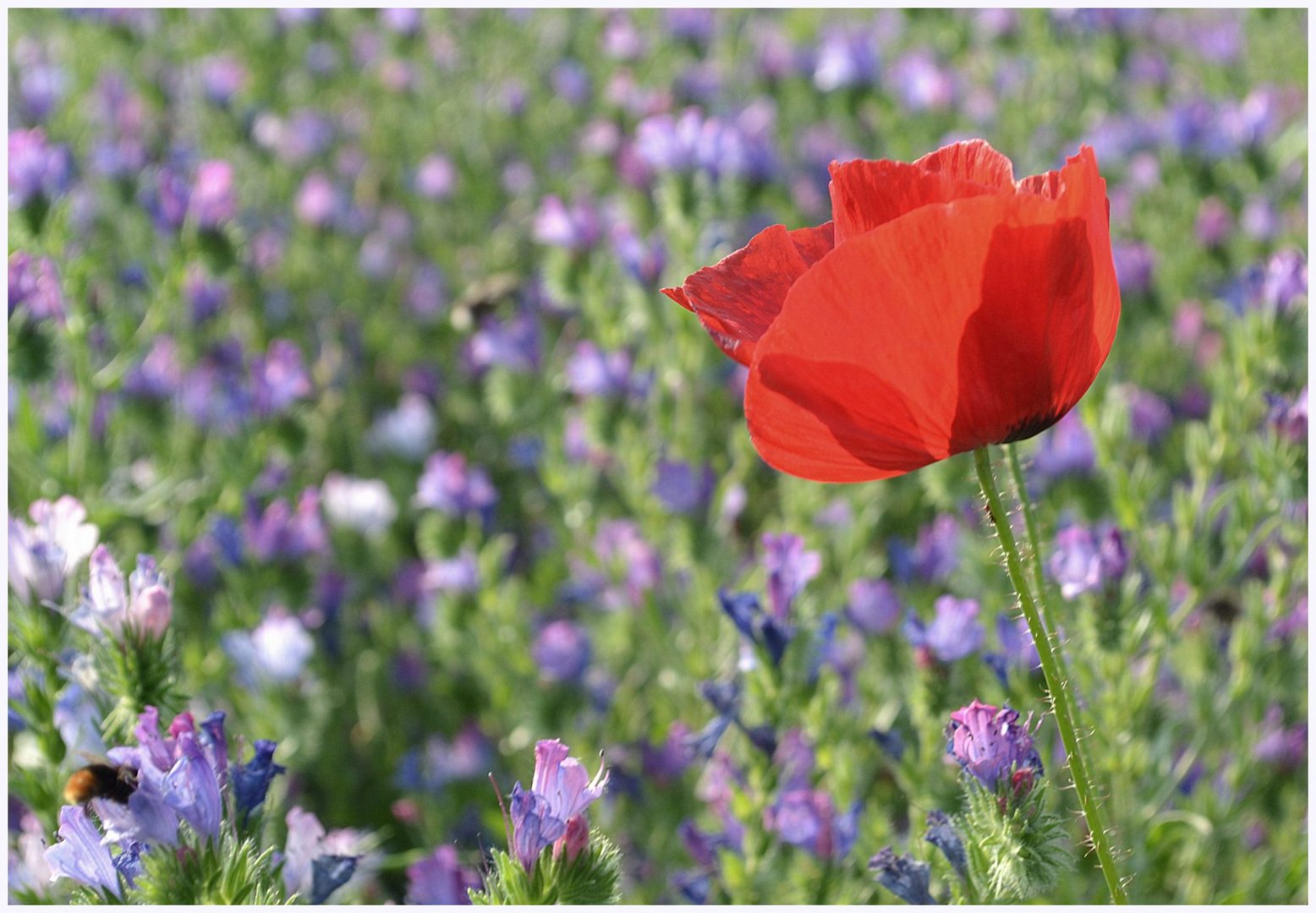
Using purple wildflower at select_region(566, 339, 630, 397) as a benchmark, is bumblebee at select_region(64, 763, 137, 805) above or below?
below

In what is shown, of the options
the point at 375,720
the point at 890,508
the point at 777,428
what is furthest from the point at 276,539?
the point at 777,428

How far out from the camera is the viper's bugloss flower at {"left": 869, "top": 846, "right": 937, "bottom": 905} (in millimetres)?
1150

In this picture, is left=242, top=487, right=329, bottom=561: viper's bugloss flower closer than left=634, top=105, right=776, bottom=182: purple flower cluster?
Yes

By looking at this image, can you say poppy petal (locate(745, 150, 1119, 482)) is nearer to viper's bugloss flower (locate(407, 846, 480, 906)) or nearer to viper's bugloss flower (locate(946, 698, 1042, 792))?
viper's bugloss flower (locate(946, 698, 1042, 792))

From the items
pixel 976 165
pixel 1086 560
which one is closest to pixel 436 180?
pixel 1086 560

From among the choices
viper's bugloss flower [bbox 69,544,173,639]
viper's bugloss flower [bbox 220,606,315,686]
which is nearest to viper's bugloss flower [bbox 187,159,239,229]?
viper's bugloss flower [bbox 220,606,315,686]

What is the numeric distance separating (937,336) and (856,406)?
7 centimetres

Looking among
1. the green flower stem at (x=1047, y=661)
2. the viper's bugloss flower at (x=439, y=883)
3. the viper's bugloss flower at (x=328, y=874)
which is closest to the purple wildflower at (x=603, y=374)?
the viper's bugloss flower at (x=439, y=883)

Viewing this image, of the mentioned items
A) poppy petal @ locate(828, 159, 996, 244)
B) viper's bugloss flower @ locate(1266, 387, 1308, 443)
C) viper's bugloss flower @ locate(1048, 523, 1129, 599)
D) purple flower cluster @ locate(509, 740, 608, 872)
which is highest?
poppy petal @ locate(828, 159, 996, 244)

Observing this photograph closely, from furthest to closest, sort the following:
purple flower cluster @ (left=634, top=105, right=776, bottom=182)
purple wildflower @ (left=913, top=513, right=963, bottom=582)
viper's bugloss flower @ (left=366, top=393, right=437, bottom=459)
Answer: viper's bugloss flower @ (left=366, top=393, right=437, bottom=459) → purple flower cluster @ (left=634, top=105, right=776, bottom=182) → purple wildflower @ (left=913, top=513, right=963, bottom=582)

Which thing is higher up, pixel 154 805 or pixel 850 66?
pixel 850 66

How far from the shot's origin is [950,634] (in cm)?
153

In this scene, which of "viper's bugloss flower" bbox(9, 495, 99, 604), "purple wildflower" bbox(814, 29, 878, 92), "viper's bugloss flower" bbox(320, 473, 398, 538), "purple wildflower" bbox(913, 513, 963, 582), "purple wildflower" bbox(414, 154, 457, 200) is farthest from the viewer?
"purple wildflower" bbox(414, 154, 457, 200)

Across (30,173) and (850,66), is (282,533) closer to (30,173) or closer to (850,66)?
(30,173)
